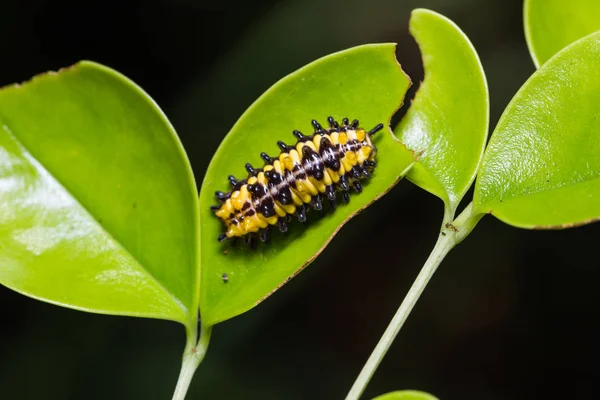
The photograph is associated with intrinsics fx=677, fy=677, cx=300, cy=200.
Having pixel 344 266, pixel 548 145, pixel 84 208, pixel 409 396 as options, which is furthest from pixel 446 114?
pixel 344 266

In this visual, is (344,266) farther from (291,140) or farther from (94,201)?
(94,201)

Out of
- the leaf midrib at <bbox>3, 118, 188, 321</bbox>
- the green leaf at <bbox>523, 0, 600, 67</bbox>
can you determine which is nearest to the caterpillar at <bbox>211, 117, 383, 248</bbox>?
the leaf midrib at <bbox>3, 118, 188, 321</bbox>

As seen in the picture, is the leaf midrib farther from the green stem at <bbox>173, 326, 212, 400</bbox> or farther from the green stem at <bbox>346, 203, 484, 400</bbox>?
the green stem at <bbox>346, 203, 484, 400</bbox>

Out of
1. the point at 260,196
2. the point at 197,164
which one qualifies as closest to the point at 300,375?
the point at 197,164

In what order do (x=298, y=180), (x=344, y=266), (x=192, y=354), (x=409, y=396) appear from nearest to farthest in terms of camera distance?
(x=409, y=396)
(x=192, y=354)
(x=298, y=180)
(x=344, y=266)

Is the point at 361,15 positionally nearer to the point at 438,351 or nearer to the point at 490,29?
the point at 490,29

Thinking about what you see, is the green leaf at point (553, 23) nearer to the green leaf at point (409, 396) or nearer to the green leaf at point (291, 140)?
the green leaf at point (291, 140)
